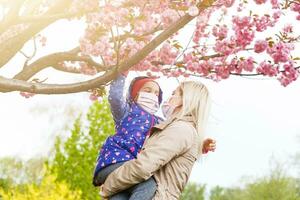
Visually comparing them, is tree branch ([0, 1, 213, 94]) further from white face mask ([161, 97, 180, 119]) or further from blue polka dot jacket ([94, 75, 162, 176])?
white face mask ([161, 97, 180, 119])

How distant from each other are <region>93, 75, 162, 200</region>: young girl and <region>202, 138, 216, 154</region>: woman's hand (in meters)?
0.45

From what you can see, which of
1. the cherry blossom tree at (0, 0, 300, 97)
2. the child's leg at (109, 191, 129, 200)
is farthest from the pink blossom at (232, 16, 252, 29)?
the child's leg at (109, 191, 129, 200)

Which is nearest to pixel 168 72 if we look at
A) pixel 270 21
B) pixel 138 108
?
pixel 270 21

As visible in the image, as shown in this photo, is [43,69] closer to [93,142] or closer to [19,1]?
[19,1]

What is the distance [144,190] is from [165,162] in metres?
0.22

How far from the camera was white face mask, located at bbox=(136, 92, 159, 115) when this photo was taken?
4.58 metres

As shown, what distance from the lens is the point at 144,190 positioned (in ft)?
12.5

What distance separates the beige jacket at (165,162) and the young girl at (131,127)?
8 centimetres

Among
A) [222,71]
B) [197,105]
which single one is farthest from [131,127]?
[222,71]

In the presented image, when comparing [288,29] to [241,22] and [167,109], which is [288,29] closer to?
[241,22]

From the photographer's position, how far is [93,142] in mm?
17453

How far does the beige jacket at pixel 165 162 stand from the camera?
3764mm

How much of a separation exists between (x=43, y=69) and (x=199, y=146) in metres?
3.83

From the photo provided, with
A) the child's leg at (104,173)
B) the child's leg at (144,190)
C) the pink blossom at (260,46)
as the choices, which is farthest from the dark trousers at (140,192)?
the pink blossom at (260,46)
